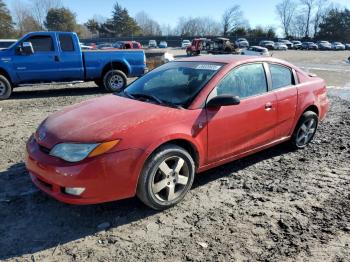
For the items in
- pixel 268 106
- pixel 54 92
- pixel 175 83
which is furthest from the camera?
pixel 54 92

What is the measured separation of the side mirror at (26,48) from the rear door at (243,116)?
759cm

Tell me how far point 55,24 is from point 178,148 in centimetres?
7848

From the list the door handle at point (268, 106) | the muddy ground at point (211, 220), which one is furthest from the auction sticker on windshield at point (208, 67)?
the muddy ground at point (211, 220)

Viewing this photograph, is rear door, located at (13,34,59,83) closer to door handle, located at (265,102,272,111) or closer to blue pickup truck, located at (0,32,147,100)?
blue pickup truck, located at (0,32,147,100)

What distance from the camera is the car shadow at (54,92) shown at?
10.6m

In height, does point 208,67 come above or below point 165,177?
above

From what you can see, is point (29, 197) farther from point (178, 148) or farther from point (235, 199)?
point (235, 199)

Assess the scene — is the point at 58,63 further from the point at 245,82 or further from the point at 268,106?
the point at 268,106

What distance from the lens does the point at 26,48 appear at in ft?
31.9

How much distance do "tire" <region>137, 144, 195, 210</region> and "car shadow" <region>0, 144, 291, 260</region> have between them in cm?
20

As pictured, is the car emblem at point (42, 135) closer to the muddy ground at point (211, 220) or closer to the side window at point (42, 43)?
the muddy ground at point (211, 220)

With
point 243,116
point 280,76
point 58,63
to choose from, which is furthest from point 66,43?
point 243,116

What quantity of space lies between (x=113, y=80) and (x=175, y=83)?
7.24 metres

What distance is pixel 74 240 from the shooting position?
10.3ft
